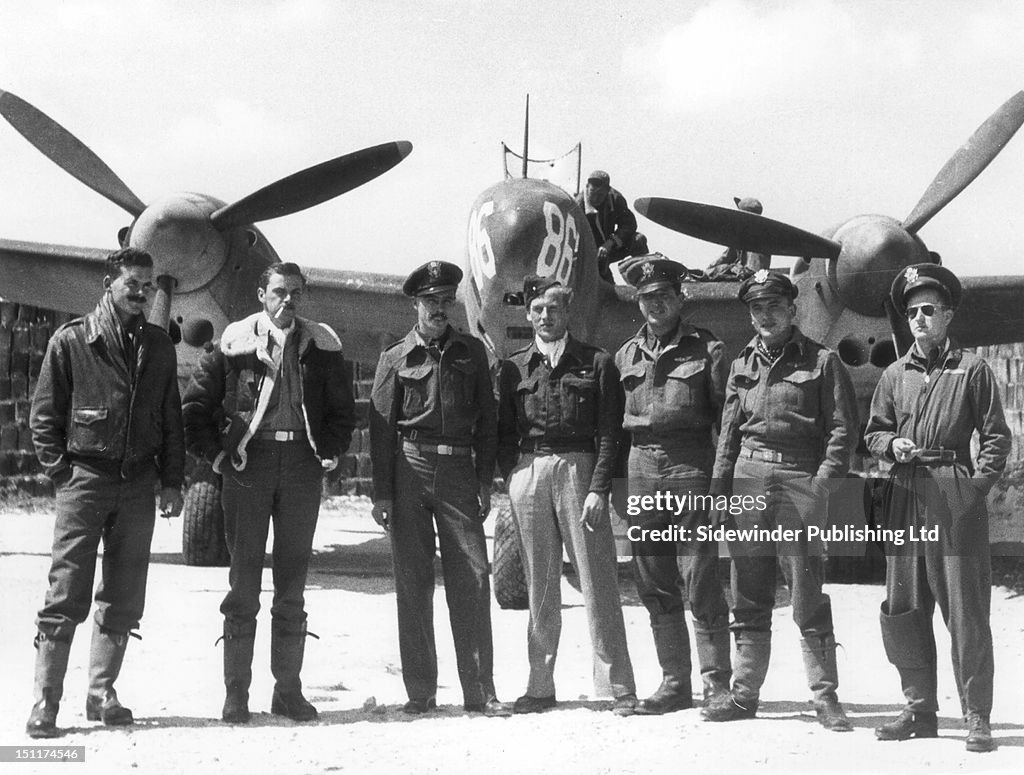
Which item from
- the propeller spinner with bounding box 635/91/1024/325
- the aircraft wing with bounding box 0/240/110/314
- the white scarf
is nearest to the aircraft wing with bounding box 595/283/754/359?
the propeller spinner with bounding box 635/91/1024/325

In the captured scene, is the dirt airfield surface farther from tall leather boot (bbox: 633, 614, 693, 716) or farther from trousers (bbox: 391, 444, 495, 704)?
trousers (bbox: 391, 444, 495, 704)

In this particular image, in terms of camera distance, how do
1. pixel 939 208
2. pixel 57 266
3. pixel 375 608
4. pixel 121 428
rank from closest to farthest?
1. pixel 121 428
2. pixel 375 608
3. pixel 939 208
4. pixel 57 266

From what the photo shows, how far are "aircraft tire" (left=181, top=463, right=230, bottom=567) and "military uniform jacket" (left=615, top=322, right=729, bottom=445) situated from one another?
605cm

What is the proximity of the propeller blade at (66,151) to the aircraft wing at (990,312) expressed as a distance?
802 centimetres

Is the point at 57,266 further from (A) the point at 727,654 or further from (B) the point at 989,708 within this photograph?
(B) the point at 989,708

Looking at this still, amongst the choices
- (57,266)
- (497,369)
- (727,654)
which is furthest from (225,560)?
(727,654)

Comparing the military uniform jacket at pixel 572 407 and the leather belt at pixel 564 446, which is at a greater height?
the military uniform jacket at pixel 572 407

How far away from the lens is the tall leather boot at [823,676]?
5.10 m

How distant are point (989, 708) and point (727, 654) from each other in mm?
1181

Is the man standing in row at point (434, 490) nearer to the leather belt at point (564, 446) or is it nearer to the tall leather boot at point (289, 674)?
the leather belt at point (564, 446)

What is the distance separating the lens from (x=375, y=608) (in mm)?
8852

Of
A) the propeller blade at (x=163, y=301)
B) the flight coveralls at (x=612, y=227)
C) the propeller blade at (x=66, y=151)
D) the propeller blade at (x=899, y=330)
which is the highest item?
the propeller blade at (x=66, y=151)

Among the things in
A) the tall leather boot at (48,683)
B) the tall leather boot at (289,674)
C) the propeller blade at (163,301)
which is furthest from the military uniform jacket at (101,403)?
the propeller blade at (163,301)

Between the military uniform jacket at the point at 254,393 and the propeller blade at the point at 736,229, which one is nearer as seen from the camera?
the military uniform jacket at the point at 254,393
